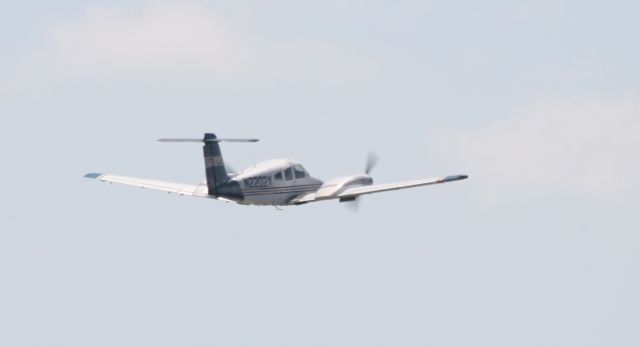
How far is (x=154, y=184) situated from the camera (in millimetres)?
117562

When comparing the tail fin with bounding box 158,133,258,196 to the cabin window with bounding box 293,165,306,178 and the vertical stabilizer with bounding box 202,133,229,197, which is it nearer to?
the vertical stabilizer with bounding box 202,133,229,197

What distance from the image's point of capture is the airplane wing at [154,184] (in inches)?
4438

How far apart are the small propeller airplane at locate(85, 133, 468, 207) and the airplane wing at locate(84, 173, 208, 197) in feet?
0.19

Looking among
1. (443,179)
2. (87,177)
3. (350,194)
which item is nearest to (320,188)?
(350,194)

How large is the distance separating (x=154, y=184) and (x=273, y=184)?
410 inches

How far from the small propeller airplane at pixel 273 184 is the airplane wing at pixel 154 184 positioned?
6 centimetres

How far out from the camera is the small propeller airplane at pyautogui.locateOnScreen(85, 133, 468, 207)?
10788cm

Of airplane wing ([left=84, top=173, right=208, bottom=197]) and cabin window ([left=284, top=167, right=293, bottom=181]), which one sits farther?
airplane wing ([left=84, top=173, right=208, bottom=197])

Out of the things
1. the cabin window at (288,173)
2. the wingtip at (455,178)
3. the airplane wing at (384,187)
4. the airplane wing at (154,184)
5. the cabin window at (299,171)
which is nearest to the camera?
the wingtip at (455,178)

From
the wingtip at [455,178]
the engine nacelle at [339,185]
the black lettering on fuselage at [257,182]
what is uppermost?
the black lettering on fuselage at [257,182]

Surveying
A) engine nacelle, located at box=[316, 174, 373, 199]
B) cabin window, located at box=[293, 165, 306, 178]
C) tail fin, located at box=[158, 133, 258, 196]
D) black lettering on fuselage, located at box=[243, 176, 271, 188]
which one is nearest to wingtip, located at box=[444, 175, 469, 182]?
engine nacelle, located at box=[316, 174, 373, 199]

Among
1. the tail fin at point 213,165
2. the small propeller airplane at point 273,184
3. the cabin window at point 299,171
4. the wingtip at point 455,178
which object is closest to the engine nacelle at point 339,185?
the small propeller airplane at point 273,184

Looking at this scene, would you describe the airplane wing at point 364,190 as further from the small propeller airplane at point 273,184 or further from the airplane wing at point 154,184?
the airplane wing at point 154,184

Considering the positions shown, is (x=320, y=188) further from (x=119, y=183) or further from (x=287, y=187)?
(x=119, y=183)
